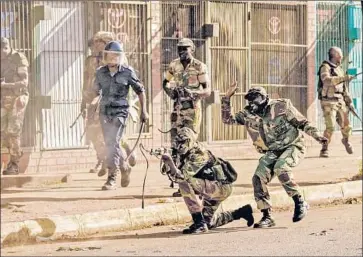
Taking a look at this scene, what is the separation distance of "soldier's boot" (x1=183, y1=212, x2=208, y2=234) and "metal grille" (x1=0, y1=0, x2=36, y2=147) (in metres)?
5.11

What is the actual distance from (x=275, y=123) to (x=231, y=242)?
142 centimetres

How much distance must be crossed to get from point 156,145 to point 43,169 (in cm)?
202

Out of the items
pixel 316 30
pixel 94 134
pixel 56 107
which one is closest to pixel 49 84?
pixel 56 107

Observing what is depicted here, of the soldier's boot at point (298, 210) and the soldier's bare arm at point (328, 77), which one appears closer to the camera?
the soldier's boot at point (298, 210)

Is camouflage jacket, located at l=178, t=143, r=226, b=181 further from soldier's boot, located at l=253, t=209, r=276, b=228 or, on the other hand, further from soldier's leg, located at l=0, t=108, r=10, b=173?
soldier's leg, located at l=0, t=108, r=10, b=173

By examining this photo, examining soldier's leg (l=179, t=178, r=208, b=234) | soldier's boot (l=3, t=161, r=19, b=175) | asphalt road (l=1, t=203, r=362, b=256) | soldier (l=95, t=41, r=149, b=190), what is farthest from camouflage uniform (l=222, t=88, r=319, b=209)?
soldier's boot (l=3, t=161, r=19, b=175)

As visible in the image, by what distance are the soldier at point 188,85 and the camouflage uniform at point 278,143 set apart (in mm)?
1014

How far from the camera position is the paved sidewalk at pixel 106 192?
10078mm

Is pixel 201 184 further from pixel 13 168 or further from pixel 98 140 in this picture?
pixel 98 140

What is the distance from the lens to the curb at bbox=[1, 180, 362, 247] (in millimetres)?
8820

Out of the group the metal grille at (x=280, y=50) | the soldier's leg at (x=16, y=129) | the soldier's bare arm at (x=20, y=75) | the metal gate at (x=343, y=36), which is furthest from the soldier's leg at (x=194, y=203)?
the metal gate at (x=343, y=36)

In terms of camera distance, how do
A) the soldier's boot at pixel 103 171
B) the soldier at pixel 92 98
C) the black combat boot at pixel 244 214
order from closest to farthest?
the black combat boot at pixel 244 214 → the soldier at pixel 92 98 → the soldier's boot at pixel 103 171

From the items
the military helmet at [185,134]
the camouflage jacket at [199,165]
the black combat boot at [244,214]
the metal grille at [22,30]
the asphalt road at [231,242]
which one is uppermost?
the metal grille at [22,30]

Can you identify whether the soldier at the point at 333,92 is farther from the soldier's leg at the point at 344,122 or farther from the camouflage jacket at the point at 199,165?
the camouflage jacket at the point at 199,165
